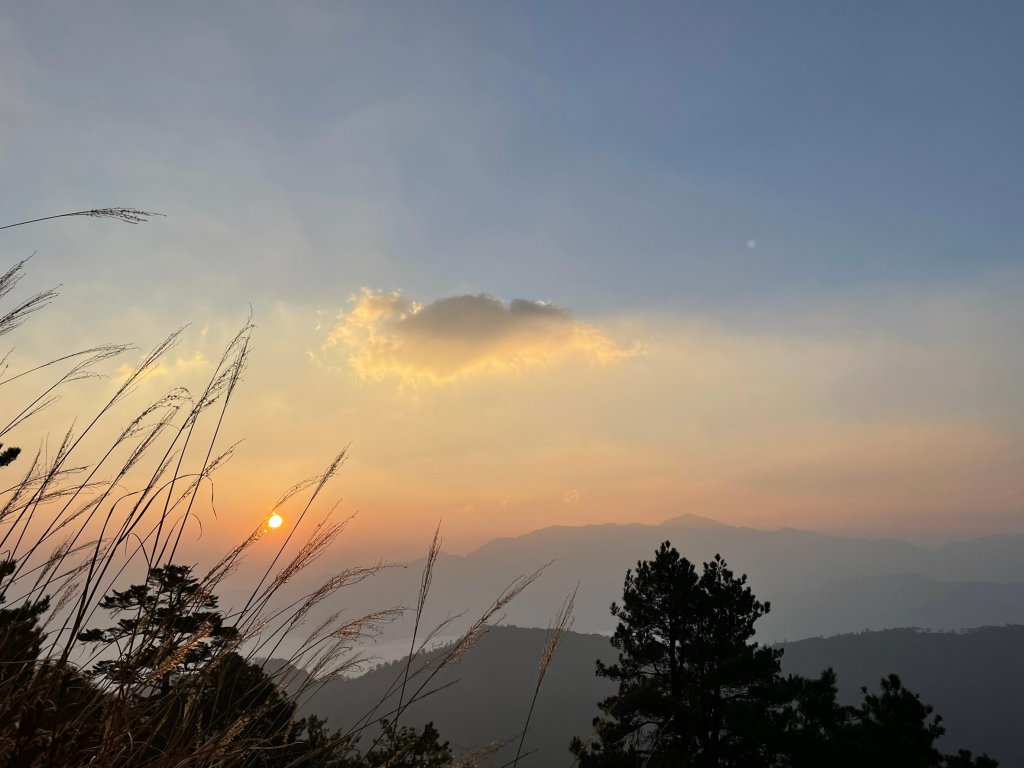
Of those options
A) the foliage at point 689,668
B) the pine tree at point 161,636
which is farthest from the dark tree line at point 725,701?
the pine tree at point 161,636

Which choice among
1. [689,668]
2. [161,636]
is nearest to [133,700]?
[161,636]

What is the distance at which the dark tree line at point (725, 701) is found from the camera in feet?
55.3

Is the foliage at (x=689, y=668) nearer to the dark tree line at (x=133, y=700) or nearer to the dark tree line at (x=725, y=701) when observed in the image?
the dark tree line at (x=725, y=701)

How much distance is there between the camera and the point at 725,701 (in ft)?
57.6

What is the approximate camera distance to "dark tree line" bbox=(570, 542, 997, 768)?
1684cm

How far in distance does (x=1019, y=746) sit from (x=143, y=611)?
826 feet

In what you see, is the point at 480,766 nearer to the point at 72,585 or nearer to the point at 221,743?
the point at 221,743

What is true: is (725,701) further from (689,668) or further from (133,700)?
(133,700)

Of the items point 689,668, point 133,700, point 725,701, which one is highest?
point 133,700

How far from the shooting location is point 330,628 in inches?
92.5

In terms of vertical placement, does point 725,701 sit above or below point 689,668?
below

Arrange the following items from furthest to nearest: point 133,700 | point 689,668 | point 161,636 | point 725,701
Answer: point 689,668 < point 725,701 < point 161,636 < point 133,700

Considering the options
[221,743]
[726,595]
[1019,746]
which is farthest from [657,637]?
[1019,746]

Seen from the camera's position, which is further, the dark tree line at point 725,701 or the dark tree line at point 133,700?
the dark tree line at point 725,701
